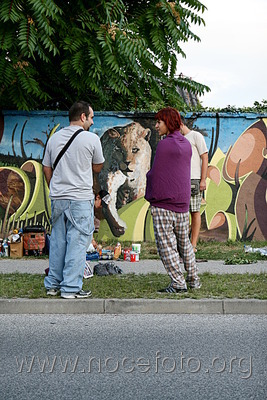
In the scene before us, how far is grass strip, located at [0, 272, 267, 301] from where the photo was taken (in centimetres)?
746

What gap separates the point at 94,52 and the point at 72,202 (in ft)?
15.0

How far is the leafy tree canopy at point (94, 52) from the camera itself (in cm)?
1093

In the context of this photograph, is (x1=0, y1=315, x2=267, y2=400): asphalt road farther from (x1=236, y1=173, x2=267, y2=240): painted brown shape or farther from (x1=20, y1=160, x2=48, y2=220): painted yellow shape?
(x1=236, y1=173, x2=267, y2=240): painted brown shape

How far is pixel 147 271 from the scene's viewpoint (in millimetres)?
9547

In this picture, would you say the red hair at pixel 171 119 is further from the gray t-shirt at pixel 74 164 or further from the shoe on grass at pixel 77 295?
the shoe on grass at pixel 77 295

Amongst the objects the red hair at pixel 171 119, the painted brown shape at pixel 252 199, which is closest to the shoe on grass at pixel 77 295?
the red hair at pixel 171 119

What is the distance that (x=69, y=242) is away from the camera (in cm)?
748

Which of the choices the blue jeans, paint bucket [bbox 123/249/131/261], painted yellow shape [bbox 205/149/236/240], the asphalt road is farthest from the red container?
the asphalt road

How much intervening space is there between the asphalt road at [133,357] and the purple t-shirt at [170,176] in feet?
4.28

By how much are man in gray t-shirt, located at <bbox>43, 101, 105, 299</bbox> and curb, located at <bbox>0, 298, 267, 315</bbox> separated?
0.21 meters

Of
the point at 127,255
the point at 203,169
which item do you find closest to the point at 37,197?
the point at 127,255

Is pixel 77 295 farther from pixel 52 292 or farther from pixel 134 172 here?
pixel 134 172

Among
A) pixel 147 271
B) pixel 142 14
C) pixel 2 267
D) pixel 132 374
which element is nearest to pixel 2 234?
pixel 2 267

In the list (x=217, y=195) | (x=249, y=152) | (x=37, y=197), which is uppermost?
(x=249, y=152)
